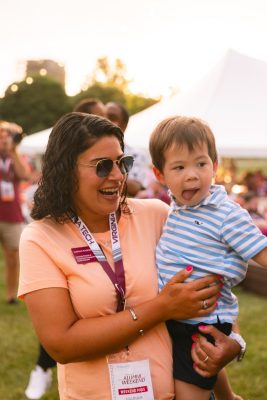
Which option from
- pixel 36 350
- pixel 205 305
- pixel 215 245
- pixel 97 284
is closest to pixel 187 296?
pixel 205 305

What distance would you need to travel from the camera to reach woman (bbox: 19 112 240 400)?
6.36 ft

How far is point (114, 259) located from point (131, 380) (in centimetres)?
47

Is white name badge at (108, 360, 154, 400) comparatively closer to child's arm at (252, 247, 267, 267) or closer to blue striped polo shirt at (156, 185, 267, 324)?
blue striped polo shirt at (156, 185, 267, 324)

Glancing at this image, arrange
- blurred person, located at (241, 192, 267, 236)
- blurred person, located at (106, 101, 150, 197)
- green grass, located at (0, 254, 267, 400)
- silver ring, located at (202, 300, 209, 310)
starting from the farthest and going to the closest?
1. blurred person, located at (241, 192, 267, 236)
2. blurred person, located at (106, 101, 150, 197)
3. green grass, located at (0, 254, 267, 400)
4. silver ring, located at (202, 300, 209, 310)

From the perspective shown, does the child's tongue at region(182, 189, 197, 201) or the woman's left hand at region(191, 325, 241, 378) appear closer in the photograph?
the woman's left hand at region(191, 325, 241, 378)

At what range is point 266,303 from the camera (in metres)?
6.96

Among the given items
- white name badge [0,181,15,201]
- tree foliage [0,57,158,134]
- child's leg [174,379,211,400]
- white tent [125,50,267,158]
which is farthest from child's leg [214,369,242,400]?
tree foliage [0,57,158,134]

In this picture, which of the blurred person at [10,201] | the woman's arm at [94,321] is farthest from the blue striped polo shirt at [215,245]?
the blurred person at [10,201]

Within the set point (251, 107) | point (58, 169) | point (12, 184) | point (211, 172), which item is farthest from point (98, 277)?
point (251, 107)

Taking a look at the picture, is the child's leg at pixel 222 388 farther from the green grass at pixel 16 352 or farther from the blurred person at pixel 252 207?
the blurred person at pixel 252 207

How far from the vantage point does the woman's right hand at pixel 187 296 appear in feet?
6.48

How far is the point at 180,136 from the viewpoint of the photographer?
Answer: 2184 mm

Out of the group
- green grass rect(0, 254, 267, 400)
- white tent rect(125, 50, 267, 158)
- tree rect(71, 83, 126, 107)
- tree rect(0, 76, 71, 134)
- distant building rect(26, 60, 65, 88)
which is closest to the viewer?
green grass rect(0, 254, 267, 400)

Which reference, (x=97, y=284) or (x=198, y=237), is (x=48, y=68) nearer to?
(x=198, y=237)
